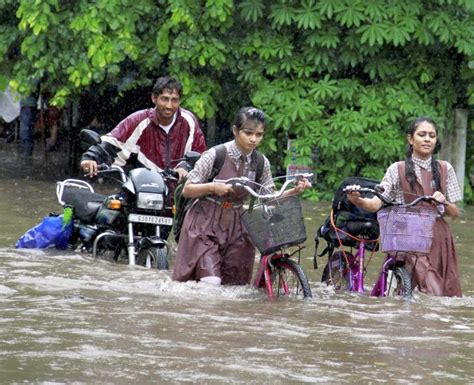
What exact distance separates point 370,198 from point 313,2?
8.13 meters

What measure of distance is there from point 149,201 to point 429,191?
2.51 m

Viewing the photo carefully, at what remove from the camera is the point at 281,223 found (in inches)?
340

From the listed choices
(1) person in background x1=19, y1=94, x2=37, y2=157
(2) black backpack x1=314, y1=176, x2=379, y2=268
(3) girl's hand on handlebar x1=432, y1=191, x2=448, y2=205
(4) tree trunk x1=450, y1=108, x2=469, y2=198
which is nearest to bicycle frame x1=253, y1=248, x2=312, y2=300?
(2) black backpack x1=314, y1=176, x2=379, y2=268

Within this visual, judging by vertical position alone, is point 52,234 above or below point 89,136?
below

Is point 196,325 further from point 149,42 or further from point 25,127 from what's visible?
point 25,127

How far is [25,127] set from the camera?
83.0ft

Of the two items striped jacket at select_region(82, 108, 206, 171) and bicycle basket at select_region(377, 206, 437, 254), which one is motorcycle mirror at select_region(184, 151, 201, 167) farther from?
bicycle basket at select_region(377, 206, 437, 254)

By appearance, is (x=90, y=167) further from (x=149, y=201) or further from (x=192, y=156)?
(x=192, y=156)

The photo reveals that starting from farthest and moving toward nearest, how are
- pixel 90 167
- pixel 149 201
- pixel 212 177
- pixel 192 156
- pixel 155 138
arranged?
pixel 155 138 → pixel 90 167 → pixel 149 201 → pixel 192 156 → pixel 212 177

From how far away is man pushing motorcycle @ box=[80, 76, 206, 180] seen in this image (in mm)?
11320

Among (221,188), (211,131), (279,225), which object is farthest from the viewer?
(211,131)

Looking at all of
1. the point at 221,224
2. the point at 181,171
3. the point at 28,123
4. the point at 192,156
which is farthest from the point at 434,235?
the point at 28,123

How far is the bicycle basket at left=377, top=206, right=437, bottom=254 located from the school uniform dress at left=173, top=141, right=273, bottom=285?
0.96 meters

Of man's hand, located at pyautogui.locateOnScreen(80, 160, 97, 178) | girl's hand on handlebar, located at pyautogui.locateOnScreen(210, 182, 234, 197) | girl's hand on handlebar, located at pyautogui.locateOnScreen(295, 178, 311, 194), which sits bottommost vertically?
girl's hand on handlebar, located at pyautogui.locateOnScreen(210, 182, 234, 197)
